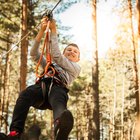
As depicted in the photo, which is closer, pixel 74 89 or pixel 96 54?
pixel 96 54

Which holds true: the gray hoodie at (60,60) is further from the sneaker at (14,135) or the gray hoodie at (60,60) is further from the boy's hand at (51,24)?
the sneaker at (14,135)

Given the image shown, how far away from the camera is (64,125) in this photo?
9.11 feet

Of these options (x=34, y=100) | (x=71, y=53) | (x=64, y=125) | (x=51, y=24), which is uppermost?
(x=51, y=24)

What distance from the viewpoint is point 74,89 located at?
97.9ft

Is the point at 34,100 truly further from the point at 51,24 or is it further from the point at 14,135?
the point at 51,24

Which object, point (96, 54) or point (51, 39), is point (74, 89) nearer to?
point (96, 54)

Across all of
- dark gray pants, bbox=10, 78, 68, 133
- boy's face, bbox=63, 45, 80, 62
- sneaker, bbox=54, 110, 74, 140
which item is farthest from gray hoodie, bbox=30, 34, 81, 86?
sneaker, bbox=54, 110, 74, 140

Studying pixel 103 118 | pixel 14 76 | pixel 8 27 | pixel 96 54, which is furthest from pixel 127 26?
pixel 103 118

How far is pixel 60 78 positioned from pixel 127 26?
44.2 ft

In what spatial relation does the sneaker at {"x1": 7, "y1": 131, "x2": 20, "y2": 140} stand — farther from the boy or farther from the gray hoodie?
the gray hoodie

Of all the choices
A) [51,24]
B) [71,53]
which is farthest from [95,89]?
[51,24]

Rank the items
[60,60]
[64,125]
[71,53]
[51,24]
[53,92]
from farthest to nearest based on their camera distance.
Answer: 1. [71,53]
2. [51,24]
3. [60,60]
4. [53,92]
5. [64,125]

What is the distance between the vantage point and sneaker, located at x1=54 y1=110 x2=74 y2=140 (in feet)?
9.11

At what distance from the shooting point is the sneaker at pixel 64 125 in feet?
9.11
